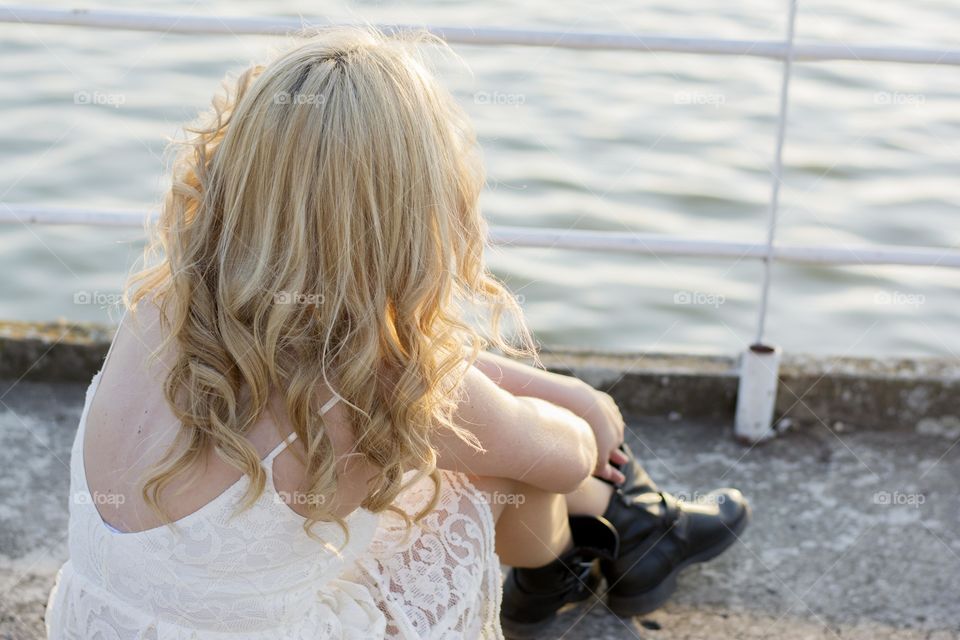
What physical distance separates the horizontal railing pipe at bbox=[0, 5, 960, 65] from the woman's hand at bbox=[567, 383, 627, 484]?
76cm

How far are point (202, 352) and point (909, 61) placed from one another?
1.60 metres

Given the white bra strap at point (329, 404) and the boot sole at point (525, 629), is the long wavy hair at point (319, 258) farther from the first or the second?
the boot sole at point (525, 629)

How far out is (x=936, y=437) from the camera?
2.60 metres

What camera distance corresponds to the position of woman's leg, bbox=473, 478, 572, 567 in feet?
6.30

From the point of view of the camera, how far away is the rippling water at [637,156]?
4887mm

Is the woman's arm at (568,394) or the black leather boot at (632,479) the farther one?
the black leather boot at (632,479)

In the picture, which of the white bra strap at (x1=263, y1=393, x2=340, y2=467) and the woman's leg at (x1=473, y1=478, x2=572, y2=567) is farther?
Answer: the woman's leg at (x1=473, y1=478, x2=572, y2=567)

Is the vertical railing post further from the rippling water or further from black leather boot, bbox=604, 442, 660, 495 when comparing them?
the rippling water

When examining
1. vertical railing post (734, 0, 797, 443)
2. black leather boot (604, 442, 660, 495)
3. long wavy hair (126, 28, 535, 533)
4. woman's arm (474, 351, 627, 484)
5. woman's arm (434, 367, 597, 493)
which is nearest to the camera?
long wavy hair (126, 28, 535, 533)

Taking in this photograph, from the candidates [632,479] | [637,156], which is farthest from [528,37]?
[637,156]

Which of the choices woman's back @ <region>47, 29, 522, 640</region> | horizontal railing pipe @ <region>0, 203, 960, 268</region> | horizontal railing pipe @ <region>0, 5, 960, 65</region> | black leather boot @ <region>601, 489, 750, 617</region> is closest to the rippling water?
horizontal railing pipe @ <region>0, 203, 960, 268</region>

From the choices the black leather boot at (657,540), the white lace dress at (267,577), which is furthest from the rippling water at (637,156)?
the white lace dress at (267,577)

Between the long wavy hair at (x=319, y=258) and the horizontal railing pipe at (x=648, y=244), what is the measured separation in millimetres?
897

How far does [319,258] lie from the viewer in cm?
150
